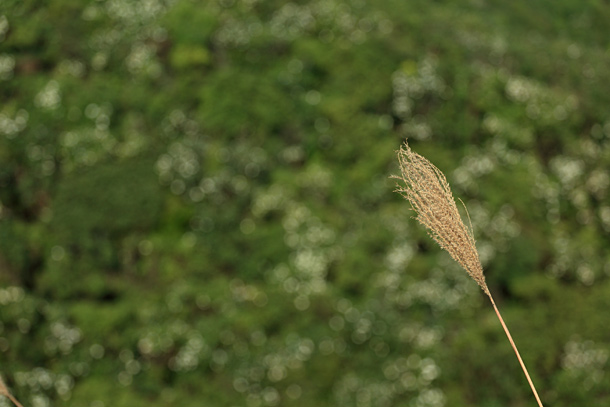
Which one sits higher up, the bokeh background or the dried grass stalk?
the dried grass stalk

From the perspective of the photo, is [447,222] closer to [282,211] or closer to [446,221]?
[446,221]

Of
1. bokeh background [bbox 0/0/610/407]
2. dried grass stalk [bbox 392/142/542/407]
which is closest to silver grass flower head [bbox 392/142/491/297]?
dried grass stalk [bbox 392/142/542/407]

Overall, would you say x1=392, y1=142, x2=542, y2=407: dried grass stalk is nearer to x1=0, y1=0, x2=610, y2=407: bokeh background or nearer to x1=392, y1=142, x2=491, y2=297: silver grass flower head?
x1=392, y1=142, x2=491, y2=297: silver grass flower head

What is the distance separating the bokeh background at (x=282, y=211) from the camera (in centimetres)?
598

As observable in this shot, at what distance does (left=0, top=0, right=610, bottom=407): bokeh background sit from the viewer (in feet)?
19.6

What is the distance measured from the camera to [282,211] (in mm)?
6602

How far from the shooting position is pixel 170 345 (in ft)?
19.8

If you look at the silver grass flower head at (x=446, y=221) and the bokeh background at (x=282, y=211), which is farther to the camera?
the bokeh background at (x=282, y=211)

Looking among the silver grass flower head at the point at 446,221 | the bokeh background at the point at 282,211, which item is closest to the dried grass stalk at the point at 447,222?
the silver grass flower head at the point at 446,221

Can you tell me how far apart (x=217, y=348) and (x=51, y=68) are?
137 inches

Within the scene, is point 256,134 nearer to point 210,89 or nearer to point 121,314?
point 210,89

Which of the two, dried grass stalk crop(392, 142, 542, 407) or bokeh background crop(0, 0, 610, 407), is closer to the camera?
dried grass stalk crop(392, 142, 542, 407)

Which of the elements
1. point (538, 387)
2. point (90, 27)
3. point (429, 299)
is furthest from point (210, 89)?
point (538, 387)

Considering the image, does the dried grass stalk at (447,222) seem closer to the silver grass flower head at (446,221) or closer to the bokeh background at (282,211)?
the silver grass flower head at (446,221)
